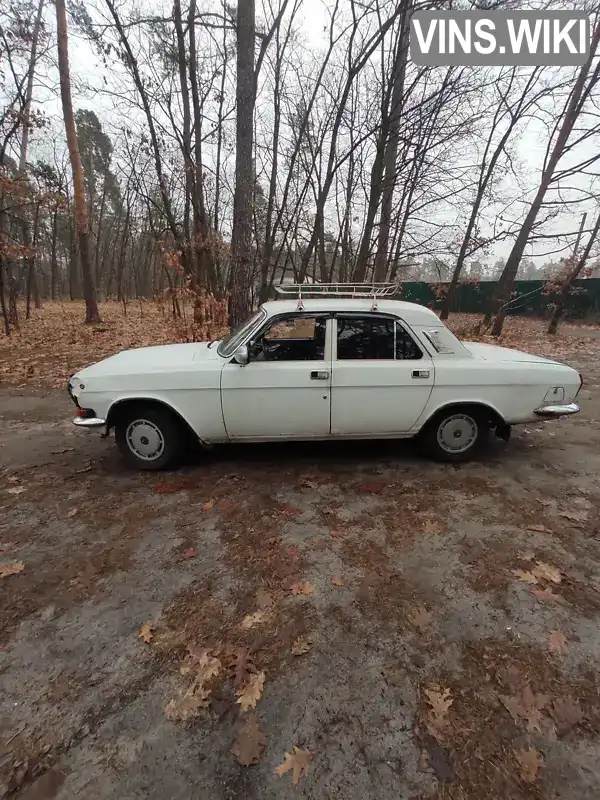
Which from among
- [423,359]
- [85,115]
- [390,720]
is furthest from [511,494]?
[85,115]

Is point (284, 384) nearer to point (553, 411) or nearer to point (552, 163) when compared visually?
point (553, 411)

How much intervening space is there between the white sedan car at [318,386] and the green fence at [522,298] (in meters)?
15.9

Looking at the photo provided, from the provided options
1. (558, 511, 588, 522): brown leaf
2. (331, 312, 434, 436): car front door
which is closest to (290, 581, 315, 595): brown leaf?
(331, 312, 434, 436): car front door

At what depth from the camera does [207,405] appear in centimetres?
376

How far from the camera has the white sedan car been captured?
3.72m

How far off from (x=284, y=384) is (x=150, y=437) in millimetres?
1486

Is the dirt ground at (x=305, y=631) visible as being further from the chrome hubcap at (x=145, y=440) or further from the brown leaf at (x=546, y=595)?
the chrome hubcap at (x=145, y=440)

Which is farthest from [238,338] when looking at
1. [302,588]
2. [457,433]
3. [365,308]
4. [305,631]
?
[305,631]

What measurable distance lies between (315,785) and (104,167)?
36.0 meters

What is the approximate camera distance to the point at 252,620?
2.27 metres

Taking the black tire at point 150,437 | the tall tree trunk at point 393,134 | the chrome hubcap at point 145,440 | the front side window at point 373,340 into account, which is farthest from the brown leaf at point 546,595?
the tall tree trunk at point 393,134

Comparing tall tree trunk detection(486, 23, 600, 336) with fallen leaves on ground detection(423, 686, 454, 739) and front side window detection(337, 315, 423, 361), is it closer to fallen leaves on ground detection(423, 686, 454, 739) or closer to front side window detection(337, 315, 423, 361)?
front side window detection(337, 315, 423, 361)

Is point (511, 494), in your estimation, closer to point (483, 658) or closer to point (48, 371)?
point (483, 658)

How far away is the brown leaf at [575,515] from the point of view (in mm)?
3252
